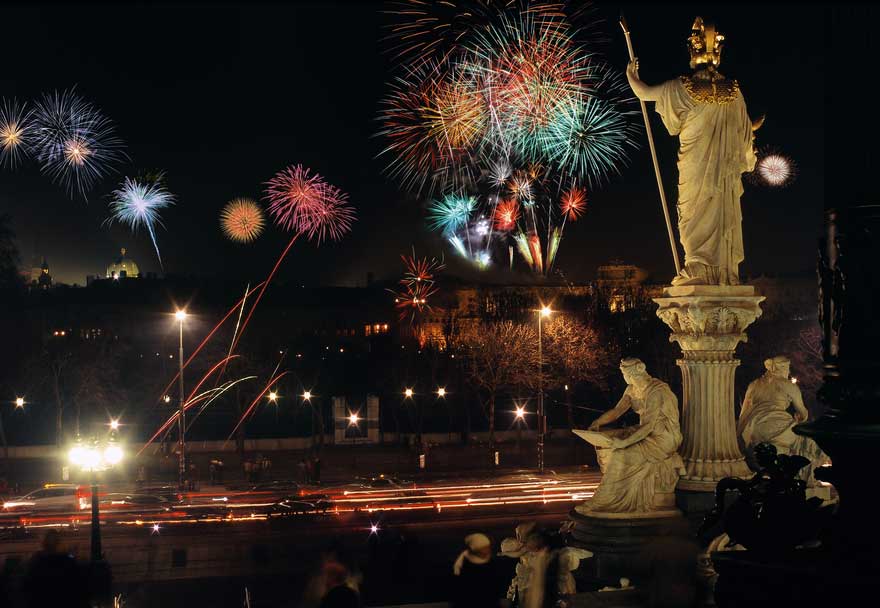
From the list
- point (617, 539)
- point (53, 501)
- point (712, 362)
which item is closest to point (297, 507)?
point (53, 501)

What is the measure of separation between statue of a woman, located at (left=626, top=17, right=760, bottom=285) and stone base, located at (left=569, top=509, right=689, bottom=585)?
3079mm

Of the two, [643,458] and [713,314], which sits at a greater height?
[713,314]

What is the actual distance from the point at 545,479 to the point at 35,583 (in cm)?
3130

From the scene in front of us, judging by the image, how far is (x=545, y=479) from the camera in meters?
37.4

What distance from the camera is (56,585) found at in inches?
281

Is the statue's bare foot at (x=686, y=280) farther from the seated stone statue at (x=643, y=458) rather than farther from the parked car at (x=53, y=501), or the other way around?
the parked car at (x=53, y=501)

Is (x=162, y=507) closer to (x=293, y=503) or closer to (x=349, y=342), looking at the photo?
(x=293, y=503)

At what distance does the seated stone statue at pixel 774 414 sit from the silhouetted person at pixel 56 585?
836cm

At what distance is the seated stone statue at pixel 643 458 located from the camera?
40.8 ft

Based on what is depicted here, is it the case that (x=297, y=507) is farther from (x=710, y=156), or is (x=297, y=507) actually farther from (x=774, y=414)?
(x=710, y=156)

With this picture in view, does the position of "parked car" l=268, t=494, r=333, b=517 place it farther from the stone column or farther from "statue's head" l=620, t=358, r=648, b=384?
"statue's head" l=620, t=358, r=648, b=384

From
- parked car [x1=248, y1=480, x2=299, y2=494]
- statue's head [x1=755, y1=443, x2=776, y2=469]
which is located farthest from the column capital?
parked car [x1=248, y1=480, x2=299, y2=494]

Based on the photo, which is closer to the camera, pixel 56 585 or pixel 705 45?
pixel 56 585

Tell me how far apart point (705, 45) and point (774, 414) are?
→ 485 cm
